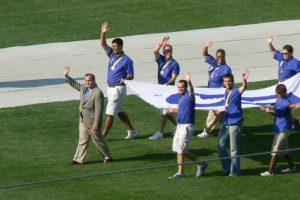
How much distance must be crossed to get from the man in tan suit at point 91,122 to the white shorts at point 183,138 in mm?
1577

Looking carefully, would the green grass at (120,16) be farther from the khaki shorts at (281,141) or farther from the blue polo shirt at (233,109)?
the khaki shorts at (281,141)

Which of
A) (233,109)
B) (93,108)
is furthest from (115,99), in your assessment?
(233,109)

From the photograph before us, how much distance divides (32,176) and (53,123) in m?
3.77

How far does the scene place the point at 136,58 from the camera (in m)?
28.2

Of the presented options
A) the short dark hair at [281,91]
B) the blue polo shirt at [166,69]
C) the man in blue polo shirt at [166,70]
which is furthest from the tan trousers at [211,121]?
the short dark hair at [281,91]

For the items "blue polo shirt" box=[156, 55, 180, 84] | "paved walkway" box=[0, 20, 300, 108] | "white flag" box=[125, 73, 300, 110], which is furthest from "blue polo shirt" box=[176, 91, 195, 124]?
"paved walkway" box=[0, 20, 300, 108]

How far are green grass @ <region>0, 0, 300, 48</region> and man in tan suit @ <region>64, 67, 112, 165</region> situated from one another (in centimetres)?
1011

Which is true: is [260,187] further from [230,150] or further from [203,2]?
[203,2]

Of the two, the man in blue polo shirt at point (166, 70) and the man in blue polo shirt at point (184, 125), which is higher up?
the man in blue polo shirt at point (166, 70)

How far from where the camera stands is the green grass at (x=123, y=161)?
18.0 m

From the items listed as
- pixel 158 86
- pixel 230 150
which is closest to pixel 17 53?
pixel 158 86

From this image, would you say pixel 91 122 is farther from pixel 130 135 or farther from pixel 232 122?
pixel 232 122

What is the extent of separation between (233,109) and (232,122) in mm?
232

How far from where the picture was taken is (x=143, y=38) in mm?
30000
